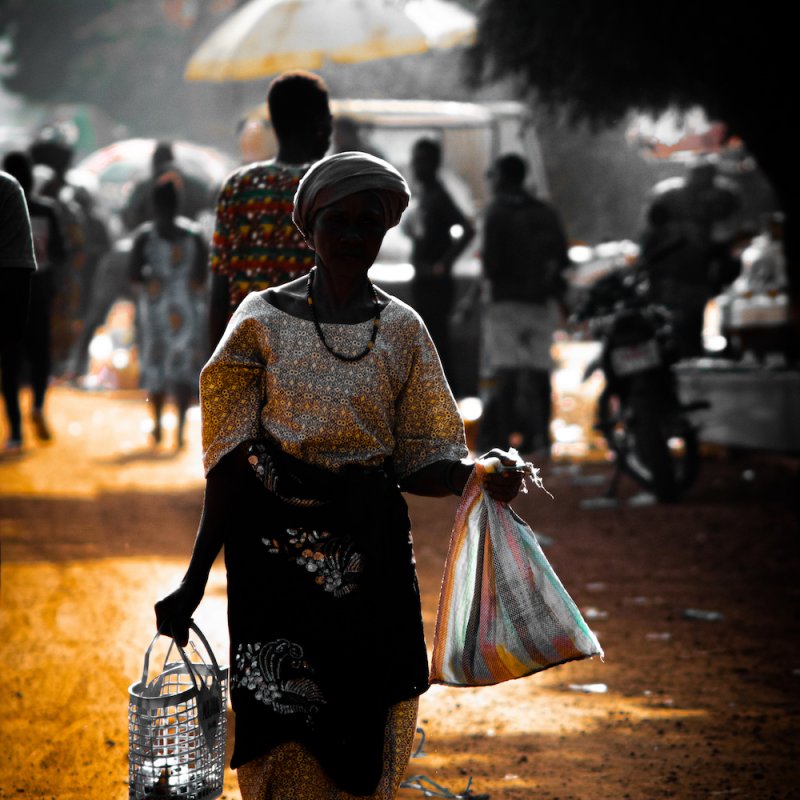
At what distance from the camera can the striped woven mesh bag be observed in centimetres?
307

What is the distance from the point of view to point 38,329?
11.4 meters

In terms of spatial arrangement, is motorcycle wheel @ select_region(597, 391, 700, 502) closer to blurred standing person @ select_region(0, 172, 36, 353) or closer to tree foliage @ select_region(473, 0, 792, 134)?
tree foliage @ select_region(473, 0, 792, 134)

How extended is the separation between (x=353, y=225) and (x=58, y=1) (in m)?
51.8

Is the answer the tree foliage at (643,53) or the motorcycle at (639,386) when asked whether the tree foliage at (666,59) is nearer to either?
the tree foliage at (643,53)

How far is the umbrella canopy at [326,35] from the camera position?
1355 centimetres

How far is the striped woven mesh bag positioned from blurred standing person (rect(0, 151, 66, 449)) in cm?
778

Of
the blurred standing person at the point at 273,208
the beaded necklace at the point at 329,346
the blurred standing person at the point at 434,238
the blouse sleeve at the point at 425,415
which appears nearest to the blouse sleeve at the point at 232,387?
the beaded necklace at the point at 329,346

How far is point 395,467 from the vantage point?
335 centimetres

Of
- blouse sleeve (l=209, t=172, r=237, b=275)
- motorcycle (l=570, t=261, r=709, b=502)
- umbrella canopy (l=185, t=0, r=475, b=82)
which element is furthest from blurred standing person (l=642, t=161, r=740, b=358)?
blouse sleeve (l=209, t=172, r=237, b=275)

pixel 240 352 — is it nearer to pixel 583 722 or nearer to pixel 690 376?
pixel 583 722

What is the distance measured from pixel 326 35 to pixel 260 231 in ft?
29.4

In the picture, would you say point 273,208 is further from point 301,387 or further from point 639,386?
point 639,386

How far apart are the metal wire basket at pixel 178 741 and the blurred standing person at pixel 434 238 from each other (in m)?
7.86

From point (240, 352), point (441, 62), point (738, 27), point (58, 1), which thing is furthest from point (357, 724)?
point (58, 1)
